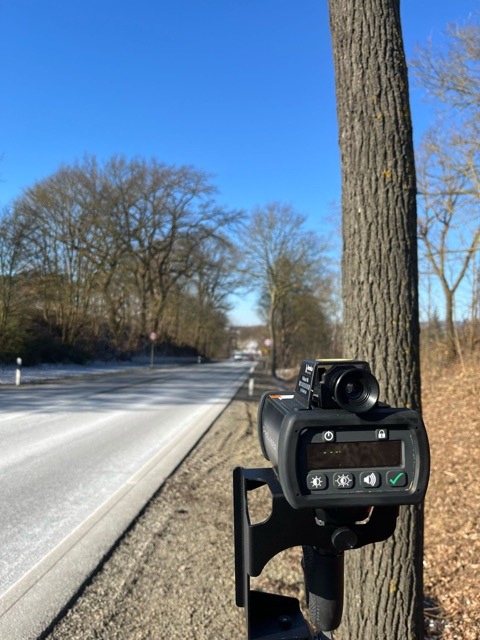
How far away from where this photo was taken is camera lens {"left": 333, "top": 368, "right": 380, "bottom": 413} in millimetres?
1141

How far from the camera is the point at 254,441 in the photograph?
29.9ft

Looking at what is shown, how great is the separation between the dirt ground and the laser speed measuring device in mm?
2159

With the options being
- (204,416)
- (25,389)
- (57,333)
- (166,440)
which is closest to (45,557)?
(166,440)

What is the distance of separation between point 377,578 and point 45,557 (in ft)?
8.63

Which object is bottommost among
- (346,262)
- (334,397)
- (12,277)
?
(334,397)

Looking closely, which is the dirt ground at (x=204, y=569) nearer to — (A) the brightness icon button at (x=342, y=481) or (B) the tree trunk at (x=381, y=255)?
(B) the tree trunk at (x=381, y=255)

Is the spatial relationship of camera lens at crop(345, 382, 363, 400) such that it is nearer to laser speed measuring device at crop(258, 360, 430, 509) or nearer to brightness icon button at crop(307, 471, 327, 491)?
laser speed measuring device at crop(258, 360, 430, 509)

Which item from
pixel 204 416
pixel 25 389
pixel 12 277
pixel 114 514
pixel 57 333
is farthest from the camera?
pixel 57 333

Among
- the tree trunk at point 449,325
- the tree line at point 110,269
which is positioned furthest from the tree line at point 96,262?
the tree trunk at point 449,325

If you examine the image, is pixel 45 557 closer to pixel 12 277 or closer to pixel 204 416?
pixel 204 416

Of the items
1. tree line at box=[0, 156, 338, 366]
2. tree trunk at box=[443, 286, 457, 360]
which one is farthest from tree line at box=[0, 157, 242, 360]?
tree trunk at box=[443, 286, 457, 360]

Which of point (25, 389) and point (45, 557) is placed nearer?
point (45, 557)

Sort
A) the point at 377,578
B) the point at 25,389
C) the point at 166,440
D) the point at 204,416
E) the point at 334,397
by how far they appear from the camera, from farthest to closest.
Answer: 1. the point at 25,389
2. the point at 204,416
3. the point at 166,440
4. the point at 377,578
5. the point at 334,397

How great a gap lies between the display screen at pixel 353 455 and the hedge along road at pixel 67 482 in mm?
2536
